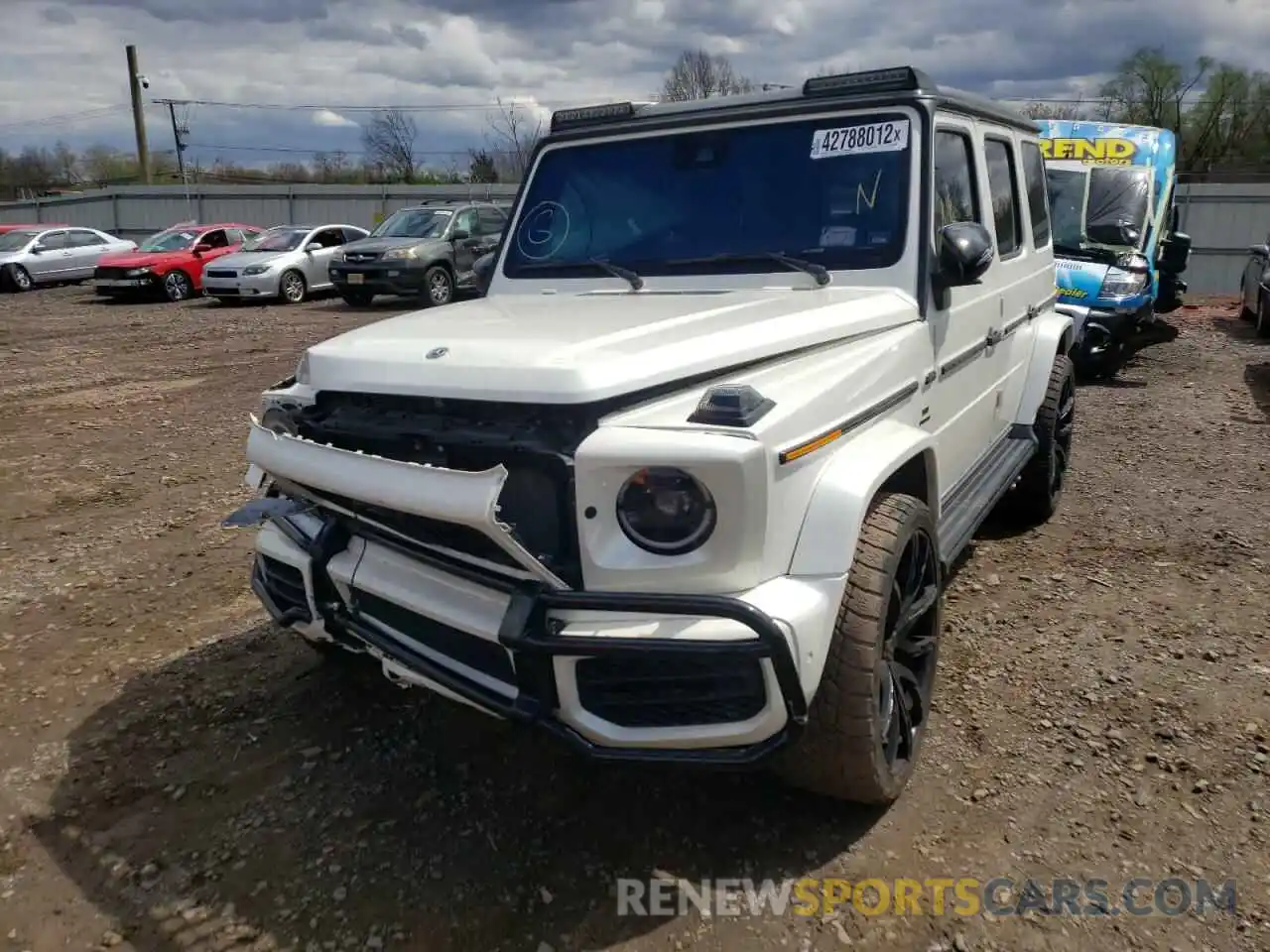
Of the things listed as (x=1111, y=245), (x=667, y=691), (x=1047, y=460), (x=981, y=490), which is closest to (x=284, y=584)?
(x=667, y=691)

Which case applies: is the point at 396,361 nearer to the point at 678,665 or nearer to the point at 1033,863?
the point at 678,665

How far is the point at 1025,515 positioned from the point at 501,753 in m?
3.53

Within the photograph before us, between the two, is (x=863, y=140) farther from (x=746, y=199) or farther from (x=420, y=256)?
(x=420, y=256)

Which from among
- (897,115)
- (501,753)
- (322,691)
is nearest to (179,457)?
(322,691)

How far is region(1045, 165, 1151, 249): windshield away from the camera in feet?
33.6

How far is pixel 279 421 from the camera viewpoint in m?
2.94

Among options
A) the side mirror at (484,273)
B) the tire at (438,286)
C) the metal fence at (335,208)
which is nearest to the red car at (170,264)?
the tire at (438,286)

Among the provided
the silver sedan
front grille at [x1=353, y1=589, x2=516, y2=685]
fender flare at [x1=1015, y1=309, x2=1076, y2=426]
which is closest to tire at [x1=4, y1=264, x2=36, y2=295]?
the silver sedan

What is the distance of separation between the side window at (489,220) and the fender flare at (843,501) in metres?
15.2

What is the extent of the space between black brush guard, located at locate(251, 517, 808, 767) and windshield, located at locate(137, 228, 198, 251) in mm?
19592

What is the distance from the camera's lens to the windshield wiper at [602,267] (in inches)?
141

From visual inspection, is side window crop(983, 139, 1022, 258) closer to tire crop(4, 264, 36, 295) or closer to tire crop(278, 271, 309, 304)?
tire crop(278, 271, 309, 304)

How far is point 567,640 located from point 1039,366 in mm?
3875

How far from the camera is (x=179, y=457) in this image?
23.7 ft
